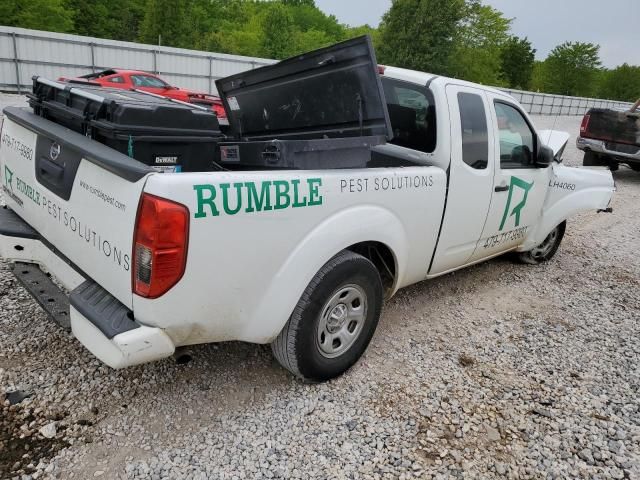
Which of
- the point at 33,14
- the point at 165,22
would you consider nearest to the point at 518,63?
the point at 165,22

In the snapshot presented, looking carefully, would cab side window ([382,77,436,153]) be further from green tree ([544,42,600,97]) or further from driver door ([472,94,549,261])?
green tree ([544,42,600,97])

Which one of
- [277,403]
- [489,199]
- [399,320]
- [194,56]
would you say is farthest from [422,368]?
[194,56]

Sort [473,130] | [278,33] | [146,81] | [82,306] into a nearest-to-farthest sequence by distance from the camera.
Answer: [82,306], [473,130], [146,81], [278,33]

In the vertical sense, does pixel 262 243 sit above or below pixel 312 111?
below

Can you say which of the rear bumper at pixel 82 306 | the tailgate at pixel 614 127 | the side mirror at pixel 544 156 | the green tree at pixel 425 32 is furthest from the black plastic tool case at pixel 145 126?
the green tree at pixel 425 32

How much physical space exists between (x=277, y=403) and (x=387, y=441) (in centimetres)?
65

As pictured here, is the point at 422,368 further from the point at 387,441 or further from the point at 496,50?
the point at 496,50

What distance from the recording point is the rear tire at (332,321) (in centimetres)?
261

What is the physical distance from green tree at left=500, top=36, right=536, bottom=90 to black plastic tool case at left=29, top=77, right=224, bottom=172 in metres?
69.5

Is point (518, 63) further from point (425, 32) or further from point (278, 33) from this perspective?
point (278, 33)

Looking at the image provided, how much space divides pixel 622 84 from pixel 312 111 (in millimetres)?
83691

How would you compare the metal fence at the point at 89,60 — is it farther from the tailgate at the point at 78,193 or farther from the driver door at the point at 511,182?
the tailgate at the point at 78,193

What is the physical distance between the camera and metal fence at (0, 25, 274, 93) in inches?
712

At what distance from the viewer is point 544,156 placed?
4.29 m
